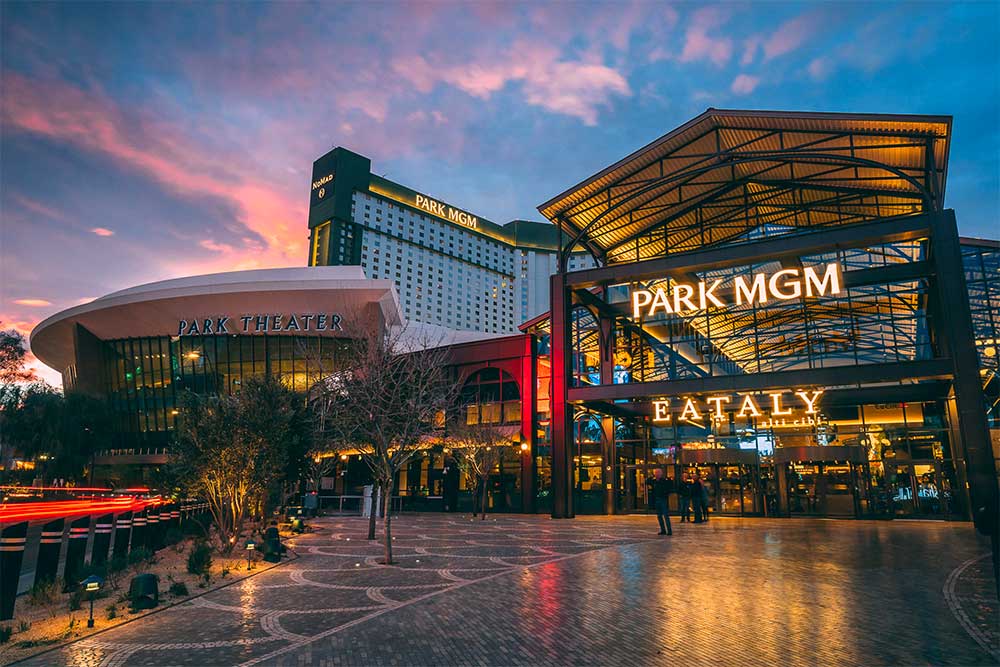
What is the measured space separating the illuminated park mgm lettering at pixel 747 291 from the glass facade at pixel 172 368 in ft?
113

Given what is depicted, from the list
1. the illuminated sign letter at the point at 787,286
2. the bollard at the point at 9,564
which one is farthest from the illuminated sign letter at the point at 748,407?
the bollard at the point at 9,564

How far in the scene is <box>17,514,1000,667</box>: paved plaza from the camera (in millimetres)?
6930

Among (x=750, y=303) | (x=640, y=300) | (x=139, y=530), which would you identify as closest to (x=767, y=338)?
(x=750, y=303)

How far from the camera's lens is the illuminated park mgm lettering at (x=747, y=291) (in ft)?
85.1

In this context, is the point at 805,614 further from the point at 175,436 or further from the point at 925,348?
the point at 925,348

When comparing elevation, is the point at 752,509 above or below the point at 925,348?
below

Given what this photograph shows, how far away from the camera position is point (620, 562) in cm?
1391

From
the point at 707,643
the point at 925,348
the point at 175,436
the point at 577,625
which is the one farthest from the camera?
the point at 925,348

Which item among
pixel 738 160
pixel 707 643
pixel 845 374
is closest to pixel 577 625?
→ pixel 707 643

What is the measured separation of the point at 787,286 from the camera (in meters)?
26.7

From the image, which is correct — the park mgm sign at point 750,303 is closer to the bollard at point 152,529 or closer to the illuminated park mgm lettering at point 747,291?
the illuminated park mgm lettering at point 747,291

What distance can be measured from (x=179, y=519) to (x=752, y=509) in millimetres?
24473

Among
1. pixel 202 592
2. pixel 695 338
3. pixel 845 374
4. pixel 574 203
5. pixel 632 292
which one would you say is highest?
pixel 574 203

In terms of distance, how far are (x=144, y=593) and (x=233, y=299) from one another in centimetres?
5108
